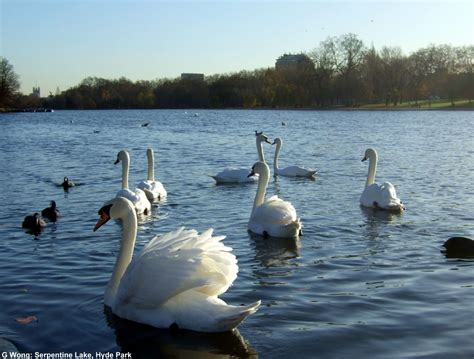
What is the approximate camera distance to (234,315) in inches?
207

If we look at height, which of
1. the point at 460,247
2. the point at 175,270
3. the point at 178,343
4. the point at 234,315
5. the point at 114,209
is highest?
the point at 114,209

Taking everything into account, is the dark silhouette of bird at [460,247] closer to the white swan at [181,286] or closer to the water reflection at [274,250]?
the water reflection at [274,250]

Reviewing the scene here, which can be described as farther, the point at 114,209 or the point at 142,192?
the point at 142,192

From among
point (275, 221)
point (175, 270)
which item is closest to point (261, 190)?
point (275, 221)

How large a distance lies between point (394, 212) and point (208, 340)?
6.74 m

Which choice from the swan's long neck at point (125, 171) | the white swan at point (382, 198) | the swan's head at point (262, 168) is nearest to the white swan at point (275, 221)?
the swan's head at point (262, 168)

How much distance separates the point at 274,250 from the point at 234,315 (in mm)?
3492

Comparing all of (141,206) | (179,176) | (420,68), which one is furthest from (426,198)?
(420,68)

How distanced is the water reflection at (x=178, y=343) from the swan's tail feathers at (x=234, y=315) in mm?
165

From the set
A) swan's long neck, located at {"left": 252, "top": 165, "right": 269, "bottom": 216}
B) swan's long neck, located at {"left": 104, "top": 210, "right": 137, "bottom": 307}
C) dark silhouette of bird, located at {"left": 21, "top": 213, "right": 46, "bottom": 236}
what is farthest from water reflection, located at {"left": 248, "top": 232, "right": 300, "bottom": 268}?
dark silhouette of bird, located at {"left": 21, "top": 213, "right": 46, "bottom": 236}

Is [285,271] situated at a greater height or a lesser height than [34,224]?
lesser

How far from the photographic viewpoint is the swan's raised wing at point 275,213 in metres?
9.17

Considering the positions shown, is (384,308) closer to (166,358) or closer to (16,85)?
(166,358)

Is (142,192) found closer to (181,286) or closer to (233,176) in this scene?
(233,176)
